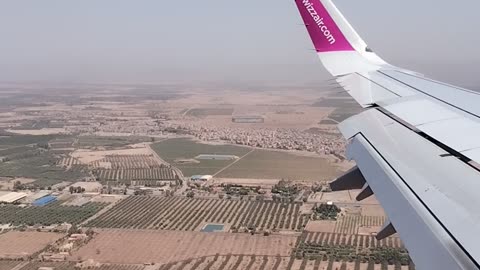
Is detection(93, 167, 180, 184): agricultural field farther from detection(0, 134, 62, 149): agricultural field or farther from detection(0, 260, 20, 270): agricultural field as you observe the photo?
detection(0, 134, 62, 149): agricultural field

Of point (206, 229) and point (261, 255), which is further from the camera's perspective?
point (206, 229)

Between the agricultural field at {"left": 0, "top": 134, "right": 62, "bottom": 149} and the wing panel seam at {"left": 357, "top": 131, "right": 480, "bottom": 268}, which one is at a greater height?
the wing panel seam at {"left": 357, "top": 131, "right": 480, "bottom": 268}

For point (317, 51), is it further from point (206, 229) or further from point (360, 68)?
point (206, 229)

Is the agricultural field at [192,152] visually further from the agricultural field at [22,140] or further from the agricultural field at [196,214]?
the agricultural field at [22,140]

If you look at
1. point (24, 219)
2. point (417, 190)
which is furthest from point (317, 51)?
point (24, 219)

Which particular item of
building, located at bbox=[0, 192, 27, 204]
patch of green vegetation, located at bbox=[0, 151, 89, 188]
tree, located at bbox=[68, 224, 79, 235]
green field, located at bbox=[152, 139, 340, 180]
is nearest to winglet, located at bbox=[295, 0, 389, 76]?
tree, located at bbox=[68, 224, 79, 235]

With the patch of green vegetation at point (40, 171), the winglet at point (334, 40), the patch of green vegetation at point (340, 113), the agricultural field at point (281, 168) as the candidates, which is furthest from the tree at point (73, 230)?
the patch of green vegetation at point (340, 113)
